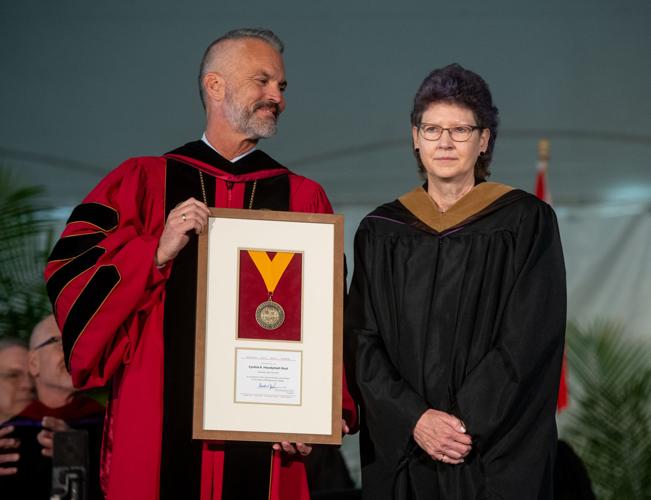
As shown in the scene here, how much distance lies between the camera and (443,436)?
3.88 meters

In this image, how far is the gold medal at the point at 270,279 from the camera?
3.94 meters

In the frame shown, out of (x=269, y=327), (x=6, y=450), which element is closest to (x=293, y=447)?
(x=269, y=327)

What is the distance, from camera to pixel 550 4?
7715 millimetres

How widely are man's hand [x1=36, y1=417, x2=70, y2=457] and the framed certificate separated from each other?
6.19 ft

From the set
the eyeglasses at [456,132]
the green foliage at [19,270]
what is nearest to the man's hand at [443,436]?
the eyeglasses at [456,132]

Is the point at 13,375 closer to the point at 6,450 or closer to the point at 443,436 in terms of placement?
the point at 6,450

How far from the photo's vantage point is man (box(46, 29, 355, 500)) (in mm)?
3996

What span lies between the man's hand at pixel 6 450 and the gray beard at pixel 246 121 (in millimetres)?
2106

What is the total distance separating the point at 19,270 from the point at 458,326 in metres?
3.37

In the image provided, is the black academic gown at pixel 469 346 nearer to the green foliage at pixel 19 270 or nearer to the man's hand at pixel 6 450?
the man's hand at pixel 6 450

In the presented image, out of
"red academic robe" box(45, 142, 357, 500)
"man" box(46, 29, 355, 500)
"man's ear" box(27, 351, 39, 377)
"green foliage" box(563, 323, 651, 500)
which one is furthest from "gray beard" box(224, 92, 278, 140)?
"green foliage" box(563, 323, 651, 500)

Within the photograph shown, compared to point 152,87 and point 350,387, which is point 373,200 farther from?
point 350,387

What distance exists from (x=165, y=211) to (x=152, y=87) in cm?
376

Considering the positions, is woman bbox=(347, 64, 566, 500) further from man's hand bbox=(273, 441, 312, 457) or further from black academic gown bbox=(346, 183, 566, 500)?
man's hand bbox=(273, 441, 312, 457)
